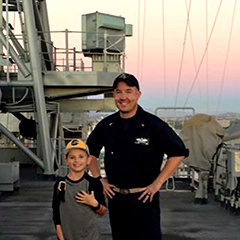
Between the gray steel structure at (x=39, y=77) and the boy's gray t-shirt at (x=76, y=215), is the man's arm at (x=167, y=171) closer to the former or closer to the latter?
the boy's gray t-shirt at (x=76, y=215)

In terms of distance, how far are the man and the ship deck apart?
2.84 metres

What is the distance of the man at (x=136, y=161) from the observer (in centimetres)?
346

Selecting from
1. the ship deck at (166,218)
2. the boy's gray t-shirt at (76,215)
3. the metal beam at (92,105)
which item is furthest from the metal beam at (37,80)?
the boy's gray t-shirt at (76,215)

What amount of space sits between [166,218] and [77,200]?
4396mm

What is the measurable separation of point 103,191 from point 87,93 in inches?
385

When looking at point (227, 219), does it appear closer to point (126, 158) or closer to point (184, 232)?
point (184, 232)

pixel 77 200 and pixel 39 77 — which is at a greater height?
pixel 39 77

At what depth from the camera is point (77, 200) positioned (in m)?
3.44

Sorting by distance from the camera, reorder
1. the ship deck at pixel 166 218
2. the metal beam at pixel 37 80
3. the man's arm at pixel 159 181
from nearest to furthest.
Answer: the man's arm at pixel 159 181 < the ship deck at pixel 166 218 < the metal beam at pixel 37 80

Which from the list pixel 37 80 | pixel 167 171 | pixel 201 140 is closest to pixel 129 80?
pixel 167 171

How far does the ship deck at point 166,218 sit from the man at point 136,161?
2845mm

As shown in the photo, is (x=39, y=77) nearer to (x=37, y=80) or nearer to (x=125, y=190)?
(x=37, y=80)

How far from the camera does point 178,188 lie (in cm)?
1105

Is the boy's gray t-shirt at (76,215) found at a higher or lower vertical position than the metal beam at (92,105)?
lower
